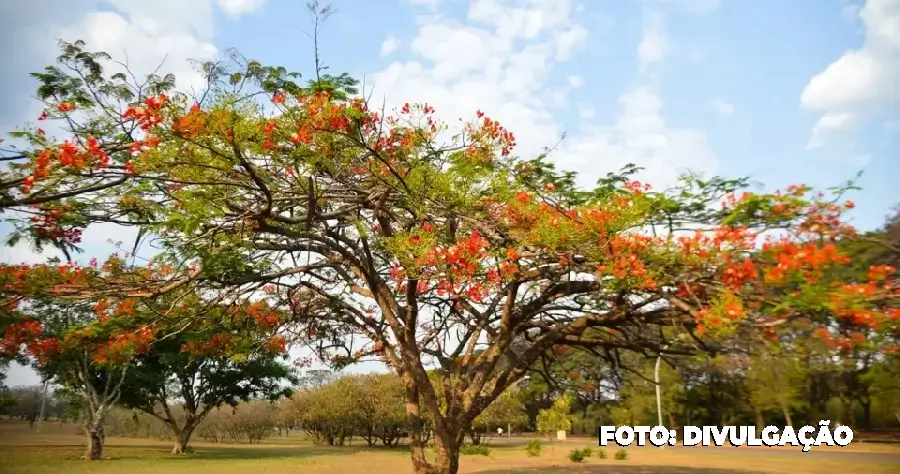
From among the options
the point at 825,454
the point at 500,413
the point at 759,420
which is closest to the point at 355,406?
the point at 500,413

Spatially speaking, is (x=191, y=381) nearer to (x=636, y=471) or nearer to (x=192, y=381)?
(x=192, y=381)

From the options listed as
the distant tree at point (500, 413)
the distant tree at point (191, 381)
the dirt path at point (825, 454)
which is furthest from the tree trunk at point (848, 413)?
the distant tree at point (191, 381)

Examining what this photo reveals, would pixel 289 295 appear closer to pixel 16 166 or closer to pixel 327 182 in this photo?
pixel 327 182

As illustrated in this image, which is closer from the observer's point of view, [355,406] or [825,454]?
[825,454]

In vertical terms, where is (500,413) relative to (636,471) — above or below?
above

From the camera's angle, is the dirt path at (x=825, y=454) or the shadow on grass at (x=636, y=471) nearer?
the shadow on grass at (x=636, y=471)

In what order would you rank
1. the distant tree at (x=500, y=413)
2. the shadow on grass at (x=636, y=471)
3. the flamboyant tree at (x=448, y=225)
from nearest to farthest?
the flamboyant tree at (x=448, y=225) → the shadow on grass at (x=636, y=471) → the distant tree at (x=500, y=413)

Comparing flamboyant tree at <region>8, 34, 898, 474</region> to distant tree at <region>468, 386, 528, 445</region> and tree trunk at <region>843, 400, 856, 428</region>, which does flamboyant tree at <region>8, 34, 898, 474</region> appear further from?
tree trunk at <region>843, 400, 856, 428</region>

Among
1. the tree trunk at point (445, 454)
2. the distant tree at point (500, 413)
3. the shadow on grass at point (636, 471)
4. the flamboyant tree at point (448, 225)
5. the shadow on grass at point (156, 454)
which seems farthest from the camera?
the distant tree at point (500, 413)

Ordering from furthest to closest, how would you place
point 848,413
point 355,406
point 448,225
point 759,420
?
point 759,420
point 848,413
point 355,406
point 448,225

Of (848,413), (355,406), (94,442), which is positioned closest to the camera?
(94,442)

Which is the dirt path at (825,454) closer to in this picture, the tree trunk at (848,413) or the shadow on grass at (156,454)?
the tree trunk at (848,413)

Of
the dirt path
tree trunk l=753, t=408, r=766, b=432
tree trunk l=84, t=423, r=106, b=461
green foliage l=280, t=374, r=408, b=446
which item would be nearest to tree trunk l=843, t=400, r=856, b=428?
tree trunk l=753, t=408, r=766, b=432

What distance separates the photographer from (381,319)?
29.1ft
